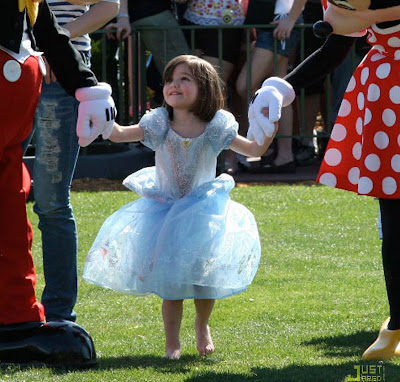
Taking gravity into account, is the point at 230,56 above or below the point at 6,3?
below

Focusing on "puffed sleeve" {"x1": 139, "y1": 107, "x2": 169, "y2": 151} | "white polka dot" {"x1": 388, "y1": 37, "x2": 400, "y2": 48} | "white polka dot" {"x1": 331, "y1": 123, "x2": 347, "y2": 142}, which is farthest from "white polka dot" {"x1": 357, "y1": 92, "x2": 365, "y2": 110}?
"puffed sleeve" {"x1": 139, "y1": 107, "x2": 169, "y2": 151}

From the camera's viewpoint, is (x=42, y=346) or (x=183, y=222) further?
(x=183, y=222)

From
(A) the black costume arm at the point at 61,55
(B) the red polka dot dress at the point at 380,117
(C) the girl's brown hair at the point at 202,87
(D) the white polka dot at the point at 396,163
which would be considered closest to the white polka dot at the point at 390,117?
(B) the red polka dot dress at the point at 380,117

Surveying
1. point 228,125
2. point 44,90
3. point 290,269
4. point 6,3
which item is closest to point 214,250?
point 228,125

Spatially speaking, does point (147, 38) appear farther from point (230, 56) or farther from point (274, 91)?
point (274, 91)

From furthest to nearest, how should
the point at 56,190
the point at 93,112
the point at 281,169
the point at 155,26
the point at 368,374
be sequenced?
the point at 281,169 → the point at 155,26 → the point at 56,190 → the point at 93,112 → the point at 368,374

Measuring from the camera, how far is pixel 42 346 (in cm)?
383

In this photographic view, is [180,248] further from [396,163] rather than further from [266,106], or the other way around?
[396,163]

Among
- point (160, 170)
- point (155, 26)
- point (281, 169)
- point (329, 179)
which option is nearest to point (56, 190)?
point (160, 170)

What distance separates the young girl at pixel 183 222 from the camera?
13.5 feet

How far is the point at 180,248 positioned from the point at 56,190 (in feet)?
1.84

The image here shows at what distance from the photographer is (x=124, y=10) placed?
840 centimetres

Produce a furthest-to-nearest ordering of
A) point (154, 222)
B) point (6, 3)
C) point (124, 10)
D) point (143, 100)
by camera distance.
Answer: point (143, 100)
point (124, 10)
point (154, 222)
point (6, 3)

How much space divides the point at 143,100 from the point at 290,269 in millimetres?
3606
